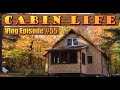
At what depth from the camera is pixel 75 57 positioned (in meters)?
6.06

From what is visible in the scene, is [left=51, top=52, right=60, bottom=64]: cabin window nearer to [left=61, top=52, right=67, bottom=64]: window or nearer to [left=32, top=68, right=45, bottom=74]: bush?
[left=61, top=52, right=67, bottom=64]: window

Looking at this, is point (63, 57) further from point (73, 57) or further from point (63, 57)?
point (73, 57)

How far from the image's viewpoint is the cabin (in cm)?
593

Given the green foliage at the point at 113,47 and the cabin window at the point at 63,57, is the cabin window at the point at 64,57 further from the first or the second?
the green foliage at the point at 113,47

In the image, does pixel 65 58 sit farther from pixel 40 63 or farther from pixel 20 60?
pixel 20 60

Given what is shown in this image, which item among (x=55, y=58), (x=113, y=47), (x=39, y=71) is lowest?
(x=39, y=71)

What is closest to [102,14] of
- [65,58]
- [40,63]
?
[65,58]

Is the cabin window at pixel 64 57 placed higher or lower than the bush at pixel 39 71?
higher

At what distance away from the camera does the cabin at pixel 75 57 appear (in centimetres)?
593

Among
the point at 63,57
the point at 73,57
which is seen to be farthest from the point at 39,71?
the point at 73,57

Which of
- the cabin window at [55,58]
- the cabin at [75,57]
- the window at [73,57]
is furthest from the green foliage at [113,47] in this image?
the cabin window at [55,58]
